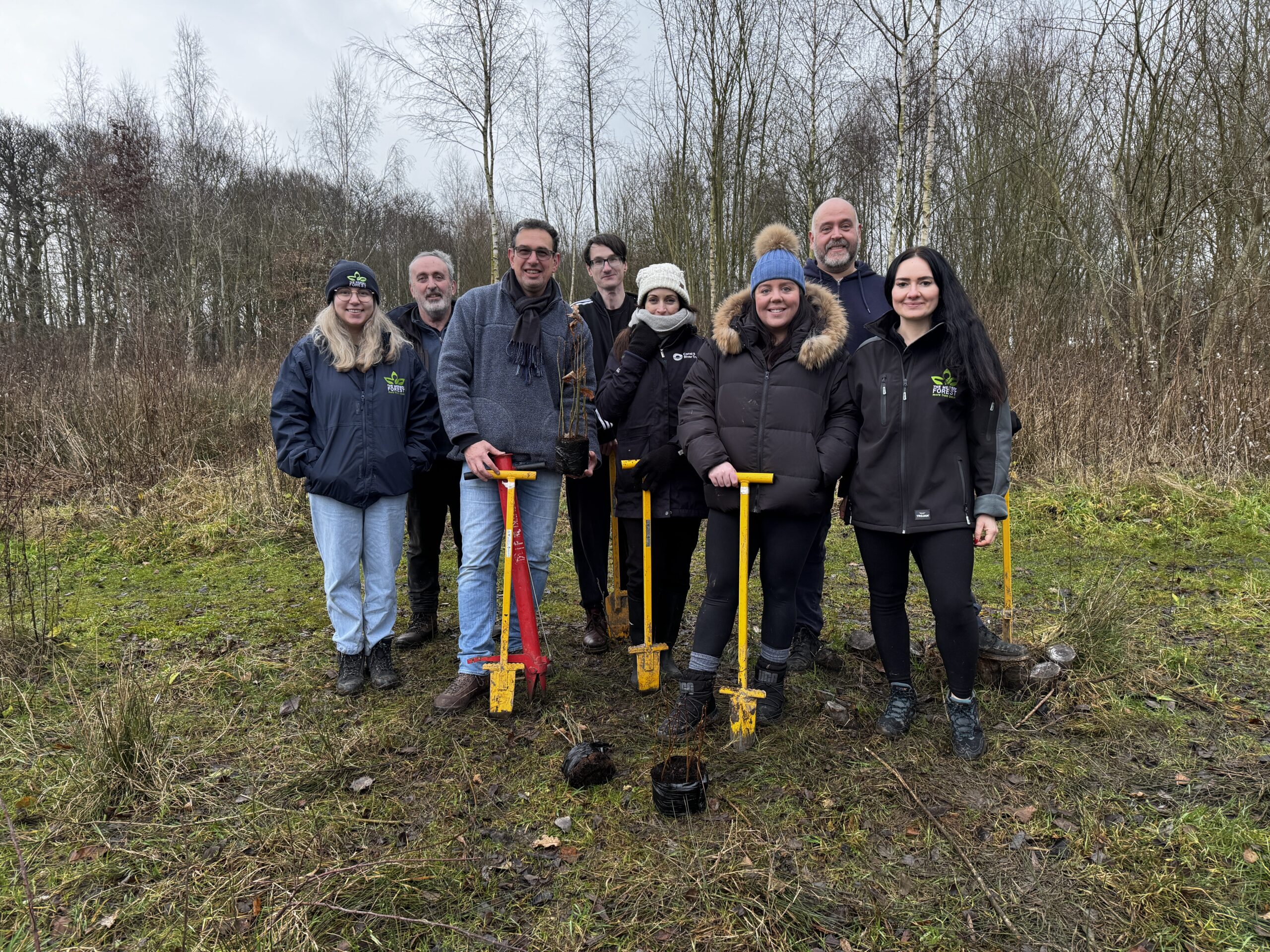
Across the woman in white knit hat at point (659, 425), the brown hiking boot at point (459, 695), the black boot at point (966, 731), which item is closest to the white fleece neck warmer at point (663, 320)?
the woman in white knit hat at point (659, 425)

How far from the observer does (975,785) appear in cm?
287

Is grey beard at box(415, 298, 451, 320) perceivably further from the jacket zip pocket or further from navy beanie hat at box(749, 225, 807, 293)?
the jacket zip pocket

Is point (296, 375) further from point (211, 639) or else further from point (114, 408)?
point (114, 408)

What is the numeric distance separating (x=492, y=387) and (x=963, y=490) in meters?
2.22

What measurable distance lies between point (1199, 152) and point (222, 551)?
1132cm

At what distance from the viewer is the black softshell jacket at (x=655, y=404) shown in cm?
351

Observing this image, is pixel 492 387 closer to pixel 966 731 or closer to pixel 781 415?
pixel 781 415

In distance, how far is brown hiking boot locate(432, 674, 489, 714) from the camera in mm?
3455

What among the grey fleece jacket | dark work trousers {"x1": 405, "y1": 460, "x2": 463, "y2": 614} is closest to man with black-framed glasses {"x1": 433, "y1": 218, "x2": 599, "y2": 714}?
the grey fleece jacket

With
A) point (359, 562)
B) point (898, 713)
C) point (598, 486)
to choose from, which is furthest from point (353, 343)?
point (898, 713)

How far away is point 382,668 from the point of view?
3.80m

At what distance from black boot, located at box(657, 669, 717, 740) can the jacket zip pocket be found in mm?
1265

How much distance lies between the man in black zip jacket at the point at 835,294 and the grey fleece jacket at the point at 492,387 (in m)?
1.52

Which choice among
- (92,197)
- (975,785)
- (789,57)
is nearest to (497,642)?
(975,785)
